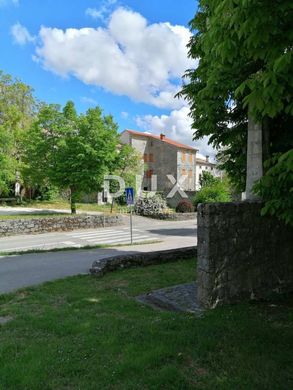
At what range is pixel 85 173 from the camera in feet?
83.1

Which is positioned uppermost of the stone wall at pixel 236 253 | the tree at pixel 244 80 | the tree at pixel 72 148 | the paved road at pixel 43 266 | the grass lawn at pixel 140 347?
the tree at pixel 72 148

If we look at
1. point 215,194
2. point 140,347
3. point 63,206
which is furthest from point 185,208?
point 140,347

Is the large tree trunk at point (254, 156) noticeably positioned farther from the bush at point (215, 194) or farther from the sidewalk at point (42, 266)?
the bush at point (215, 194)

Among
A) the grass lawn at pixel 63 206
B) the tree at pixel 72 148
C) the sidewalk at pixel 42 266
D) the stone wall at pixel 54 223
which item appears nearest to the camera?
the sidewalk at pixel 42 266

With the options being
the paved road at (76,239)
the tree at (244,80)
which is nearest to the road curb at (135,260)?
the tree at (244,80)

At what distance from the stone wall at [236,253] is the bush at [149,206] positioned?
27864mm

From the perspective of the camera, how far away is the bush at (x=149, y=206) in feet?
114

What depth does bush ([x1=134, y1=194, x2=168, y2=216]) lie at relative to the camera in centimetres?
3488

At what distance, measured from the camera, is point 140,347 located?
4.35 metres

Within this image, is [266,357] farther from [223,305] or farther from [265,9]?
[265,9]

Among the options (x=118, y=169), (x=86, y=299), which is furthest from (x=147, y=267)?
(x=118, y=169)

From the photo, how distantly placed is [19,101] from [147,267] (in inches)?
1586

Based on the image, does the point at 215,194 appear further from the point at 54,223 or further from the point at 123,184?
the point at 54,223

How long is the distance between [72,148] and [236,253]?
2183 centimetres
